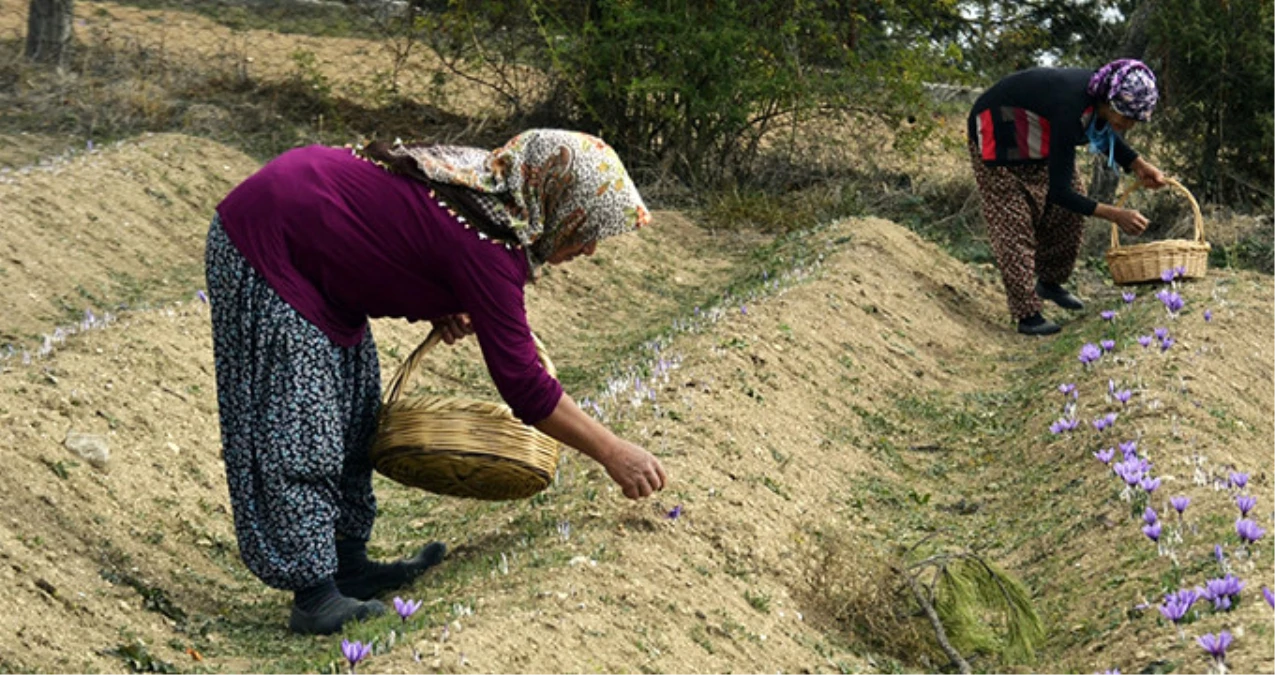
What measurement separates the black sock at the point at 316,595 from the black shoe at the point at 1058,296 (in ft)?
19.1

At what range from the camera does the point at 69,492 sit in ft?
17.0

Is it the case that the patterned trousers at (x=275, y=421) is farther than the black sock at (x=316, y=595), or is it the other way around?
the black sock at (x=316, y=595)

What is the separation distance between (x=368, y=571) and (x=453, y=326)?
29.3 inches

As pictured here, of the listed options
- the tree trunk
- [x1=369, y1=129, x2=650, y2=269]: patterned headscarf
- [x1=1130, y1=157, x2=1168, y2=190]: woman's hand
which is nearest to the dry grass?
[x1=369, y1=129, x2=650, y2=269]: patterned headscarf

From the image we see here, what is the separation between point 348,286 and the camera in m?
4.28

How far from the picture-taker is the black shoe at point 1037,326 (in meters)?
8.93

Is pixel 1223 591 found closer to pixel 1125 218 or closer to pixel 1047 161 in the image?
pixel 1125 218

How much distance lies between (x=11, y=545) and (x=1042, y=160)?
572 centimetres

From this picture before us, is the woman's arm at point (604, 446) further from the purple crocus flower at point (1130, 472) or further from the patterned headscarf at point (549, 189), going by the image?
the purple crocus flower at point (1130, 472)

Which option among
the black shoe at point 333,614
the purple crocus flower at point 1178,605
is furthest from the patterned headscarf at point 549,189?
the purple crocus flower at point 1178,605

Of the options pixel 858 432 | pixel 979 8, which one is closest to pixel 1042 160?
pixel 858 432

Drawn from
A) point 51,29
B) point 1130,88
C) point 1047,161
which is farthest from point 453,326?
point 51,29

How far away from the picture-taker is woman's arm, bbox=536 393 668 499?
13.3 feet

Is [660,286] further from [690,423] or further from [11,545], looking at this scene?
[11,545]
